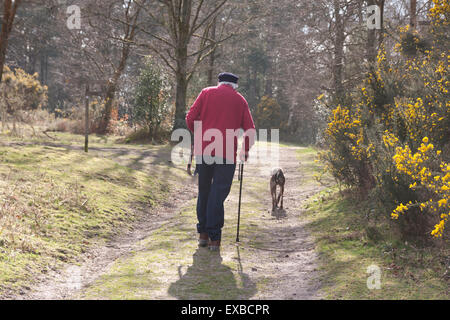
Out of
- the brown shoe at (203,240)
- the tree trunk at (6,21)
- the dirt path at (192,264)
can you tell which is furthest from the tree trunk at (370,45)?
the tree trunk at (6,21)

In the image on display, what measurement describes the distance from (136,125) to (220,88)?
1984cm

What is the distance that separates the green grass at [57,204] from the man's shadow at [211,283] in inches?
63.3

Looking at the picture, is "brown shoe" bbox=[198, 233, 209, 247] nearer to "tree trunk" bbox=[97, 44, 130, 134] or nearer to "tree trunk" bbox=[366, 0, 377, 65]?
"tree trunk" bbox=[366, 0, 377, 65]

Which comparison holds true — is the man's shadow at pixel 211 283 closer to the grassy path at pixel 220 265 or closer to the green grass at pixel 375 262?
the grassy path at pixel 220 265

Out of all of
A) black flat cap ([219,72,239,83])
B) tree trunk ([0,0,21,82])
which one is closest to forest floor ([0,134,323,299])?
black flat cap ([219,72,239,83])

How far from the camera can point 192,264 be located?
231 inches

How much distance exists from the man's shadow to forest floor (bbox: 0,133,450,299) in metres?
0.01

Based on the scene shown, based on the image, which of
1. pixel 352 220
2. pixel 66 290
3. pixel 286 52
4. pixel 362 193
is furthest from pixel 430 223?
pixel 286 52

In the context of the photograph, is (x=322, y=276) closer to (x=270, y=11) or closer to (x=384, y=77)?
(x=384, y=77)

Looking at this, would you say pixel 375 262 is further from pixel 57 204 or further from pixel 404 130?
pixel 57 204

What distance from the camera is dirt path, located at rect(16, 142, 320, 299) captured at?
4.89 meters

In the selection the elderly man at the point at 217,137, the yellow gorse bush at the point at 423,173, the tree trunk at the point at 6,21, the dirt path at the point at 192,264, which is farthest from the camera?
the tree trunk at the point at 6,21

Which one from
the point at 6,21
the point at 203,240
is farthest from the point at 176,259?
the point at 6,21

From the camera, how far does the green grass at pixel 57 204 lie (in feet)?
18.7
